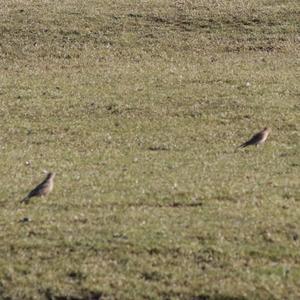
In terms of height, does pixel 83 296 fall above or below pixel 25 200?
above

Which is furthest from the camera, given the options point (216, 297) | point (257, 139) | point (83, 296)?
point (257, 139)

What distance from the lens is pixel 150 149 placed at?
56.6ft

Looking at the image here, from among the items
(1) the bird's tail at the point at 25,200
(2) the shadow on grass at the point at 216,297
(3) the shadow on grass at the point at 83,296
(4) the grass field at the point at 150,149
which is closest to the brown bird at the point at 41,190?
(1) the bird's tail at the point at 25,200

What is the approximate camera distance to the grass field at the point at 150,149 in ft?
36.9

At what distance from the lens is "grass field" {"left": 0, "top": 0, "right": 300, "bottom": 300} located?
442 inches

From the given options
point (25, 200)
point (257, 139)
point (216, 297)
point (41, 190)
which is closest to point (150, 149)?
point (257, 139)

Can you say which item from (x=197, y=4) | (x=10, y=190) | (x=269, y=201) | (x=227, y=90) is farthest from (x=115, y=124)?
(x=197, y=4)

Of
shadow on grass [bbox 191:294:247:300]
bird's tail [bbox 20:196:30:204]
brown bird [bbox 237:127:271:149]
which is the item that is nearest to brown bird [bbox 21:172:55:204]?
bird's tail [bbox 20:196:30:204]

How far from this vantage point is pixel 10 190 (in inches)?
567

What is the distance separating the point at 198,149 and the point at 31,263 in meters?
6.19

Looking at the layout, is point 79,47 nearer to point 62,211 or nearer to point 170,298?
point 62,211

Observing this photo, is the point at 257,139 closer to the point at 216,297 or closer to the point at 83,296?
the point at 216,297

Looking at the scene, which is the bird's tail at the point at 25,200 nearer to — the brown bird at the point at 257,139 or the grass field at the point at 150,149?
the grass field at the point at 150,149

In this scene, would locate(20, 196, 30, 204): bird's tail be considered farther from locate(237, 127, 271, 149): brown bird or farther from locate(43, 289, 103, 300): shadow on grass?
locate(237, 127, 271, 149): brown bird
